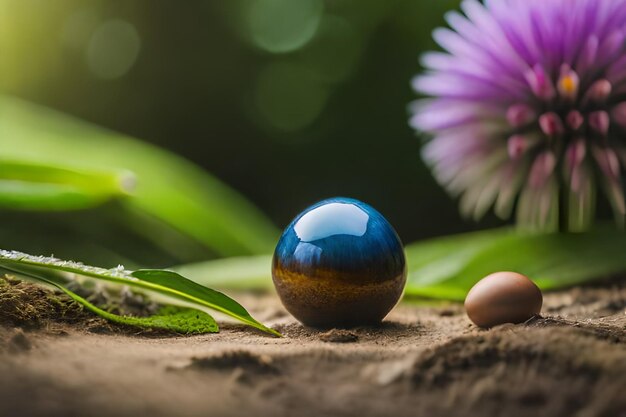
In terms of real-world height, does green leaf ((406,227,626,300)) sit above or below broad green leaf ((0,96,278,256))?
below

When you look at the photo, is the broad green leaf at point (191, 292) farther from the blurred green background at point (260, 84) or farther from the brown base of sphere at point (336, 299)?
the blurred green background at point (260, 84)

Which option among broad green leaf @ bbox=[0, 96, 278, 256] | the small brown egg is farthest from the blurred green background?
the small brown egg

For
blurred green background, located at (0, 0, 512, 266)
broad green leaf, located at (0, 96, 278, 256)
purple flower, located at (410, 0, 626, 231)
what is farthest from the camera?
blurred green background, located at (0, 0, 512, 266)

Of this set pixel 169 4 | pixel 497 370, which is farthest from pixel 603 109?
pixel 169 4

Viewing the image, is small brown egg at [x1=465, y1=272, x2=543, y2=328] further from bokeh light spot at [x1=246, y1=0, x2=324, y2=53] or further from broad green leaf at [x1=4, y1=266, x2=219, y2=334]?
bokeh light spot at [x1=246, y1=0, x2=324, y2=53]

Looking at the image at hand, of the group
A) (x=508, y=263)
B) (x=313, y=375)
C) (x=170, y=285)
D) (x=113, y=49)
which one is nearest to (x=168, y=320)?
(x=170, y=285)

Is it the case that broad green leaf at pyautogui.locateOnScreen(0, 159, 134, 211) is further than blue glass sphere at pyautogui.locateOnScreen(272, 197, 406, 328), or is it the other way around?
broad green leaf at pyautogui.locateOnScreen(0, 159, 134, 211)

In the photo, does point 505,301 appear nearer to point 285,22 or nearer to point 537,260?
point 537,260
